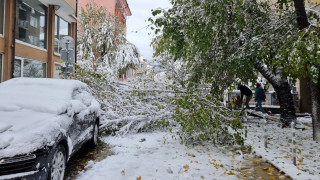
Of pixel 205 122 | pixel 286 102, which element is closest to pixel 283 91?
pixel 286 102

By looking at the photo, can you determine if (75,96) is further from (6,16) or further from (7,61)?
(6,16)

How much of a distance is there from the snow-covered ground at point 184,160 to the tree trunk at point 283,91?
1856mm

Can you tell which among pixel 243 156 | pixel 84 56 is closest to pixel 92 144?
pixel 243 156

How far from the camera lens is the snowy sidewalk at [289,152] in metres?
4.91

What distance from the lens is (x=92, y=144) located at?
6.88 metres

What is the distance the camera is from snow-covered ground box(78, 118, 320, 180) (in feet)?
15.6

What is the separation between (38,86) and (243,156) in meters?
4.91

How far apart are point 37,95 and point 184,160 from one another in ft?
11.1

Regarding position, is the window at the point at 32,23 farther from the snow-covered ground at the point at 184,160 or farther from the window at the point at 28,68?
the snow-covered ground at the point at 184,160

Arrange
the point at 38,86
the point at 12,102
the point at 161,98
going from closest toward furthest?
the point at 12,102, the point at 38,86, the point at 161,98

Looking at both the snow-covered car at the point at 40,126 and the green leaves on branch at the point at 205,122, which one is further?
the green leaves on branch at the point at 205,122

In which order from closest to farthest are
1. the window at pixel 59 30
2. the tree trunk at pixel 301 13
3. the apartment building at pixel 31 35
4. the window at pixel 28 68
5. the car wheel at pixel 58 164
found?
the car wheel at pixel 58 164 → the tree trunk at pixel 301 13 → the apartment building at pixel 31 35 → the window at pixel 28 68 → the window at pixel 59 30

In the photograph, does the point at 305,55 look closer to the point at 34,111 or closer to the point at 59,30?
the point at 34,111

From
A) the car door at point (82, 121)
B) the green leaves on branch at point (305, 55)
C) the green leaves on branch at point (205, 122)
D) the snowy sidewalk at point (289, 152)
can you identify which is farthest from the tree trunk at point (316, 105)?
the car door at point (82, 121)
